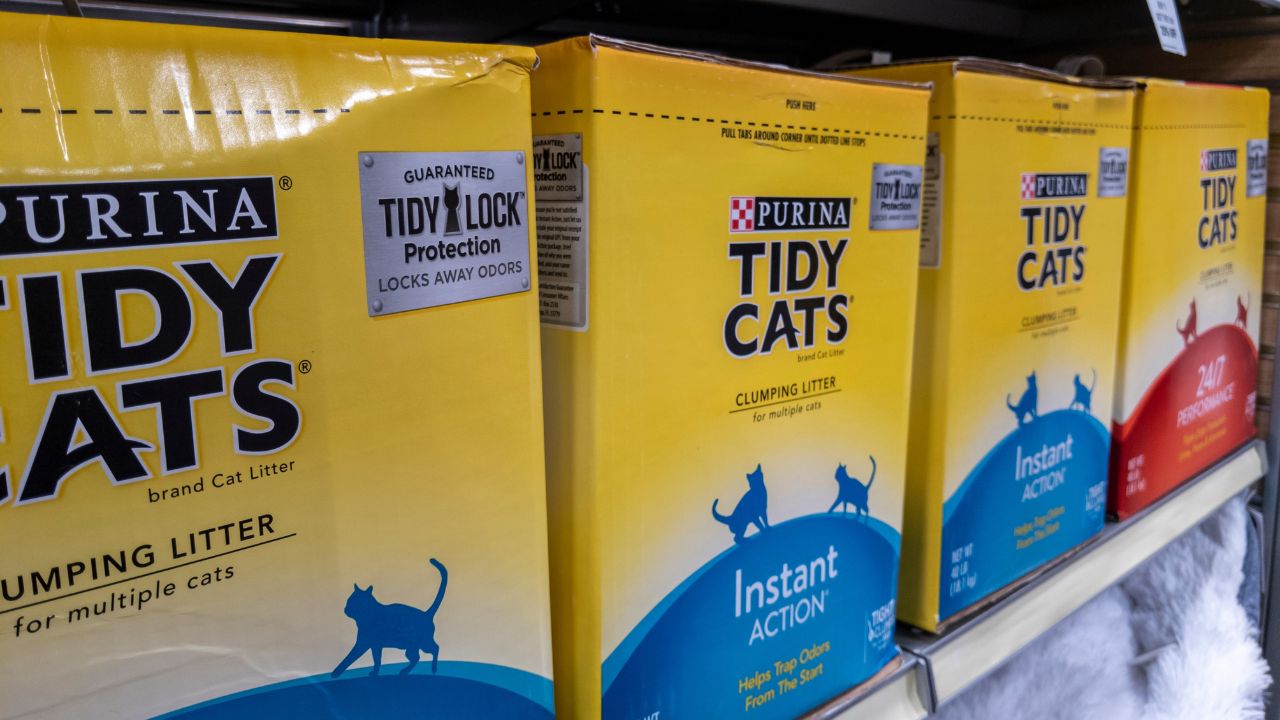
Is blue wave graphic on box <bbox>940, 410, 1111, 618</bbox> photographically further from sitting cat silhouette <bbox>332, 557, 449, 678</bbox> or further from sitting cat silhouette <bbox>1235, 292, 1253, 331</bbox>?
sitting cat silhouette <bbox>332, 557, 449, 678</bbox>

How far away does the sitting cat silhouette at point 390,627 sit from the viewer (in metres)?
0.47

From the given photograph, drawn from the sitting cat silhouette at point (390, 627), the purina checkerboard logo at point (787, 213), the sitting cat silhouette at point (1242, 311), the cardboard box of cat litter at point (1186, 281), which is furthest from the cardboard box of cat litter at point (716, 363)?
the sitting cat silhouette at point (1242, 311)

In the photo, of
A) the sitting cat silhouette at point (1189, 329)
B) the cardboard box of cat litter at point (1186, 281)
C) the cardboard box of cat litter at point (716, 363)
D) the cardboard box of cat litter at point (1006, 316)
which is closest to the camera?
the cardboard box of cat litter at point (716, 363)

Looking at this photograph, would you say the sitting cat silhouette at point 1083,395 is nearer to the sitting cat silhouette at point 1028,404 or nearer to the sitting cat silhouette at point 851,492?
the sitting cat silhouette at point 1028,404

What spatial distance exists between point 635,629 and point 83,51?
0.43 metres

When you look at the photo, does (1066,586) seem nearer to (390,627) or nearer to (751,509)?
(751,509)

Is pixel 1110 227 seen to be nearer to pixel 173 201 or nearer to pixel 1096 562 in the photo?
pixel 1096 562

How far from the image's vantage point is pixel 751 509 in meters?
0.67

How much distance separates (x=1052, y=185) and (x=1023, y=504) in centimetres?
31

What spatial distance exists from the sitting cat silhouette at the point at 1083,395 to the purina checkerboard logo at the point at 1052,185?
19cm

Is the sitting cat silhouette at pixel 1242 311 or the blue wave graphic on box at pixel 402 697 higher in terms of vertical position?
the sitting cat silhouette at pixel 1242 311

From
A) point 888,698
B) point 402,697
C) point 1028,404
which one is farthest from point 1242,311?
point 402,697

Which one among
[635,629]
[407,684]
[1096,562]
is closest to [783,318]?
[635,629]

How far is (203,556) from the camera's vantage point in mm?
420
